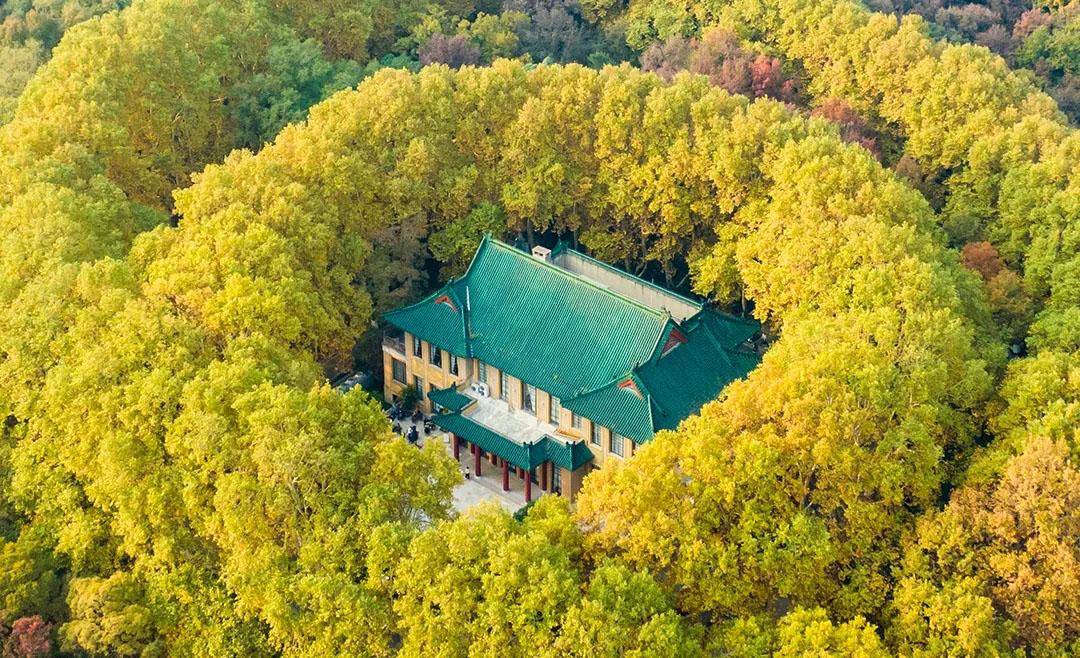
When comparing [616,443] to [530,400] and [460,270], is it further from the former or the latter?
[460,270]

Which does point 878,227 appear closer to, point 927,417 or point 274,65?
point 927,417

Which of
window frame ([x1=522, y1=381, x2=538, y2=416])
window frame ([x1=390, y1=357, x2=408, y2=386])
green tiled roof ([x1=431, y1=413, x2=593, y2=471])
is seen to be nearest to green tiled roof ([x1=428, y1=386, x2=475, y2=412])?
green tiled roof ([x1=431, y1=413, x2=593, y2=471])

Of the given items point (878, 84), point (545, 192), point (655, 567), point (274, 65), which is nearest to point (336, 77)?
point (274, 65)

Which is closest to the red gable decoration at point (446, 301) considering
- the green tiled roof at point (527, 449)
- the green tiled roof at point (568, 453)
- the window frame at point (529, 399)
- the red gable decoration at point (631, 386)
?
the window frame at point (529, 399)

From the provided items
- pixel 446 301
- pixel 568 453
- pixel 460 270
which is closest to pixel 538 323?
pixel 446 301

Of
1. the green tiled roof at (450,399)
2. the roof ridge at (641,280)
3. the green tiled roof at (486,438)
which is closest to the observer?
the green tiled roof at (486,438)

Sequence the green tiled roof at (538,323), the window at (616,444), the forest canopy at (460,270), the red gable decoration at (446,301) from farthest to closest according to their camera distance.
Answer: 1. the red gable decoration at (446,301)
2. the green tiled roof at (538,323)
3. the window at (616,444)
4. the forest canopy at (460,270)

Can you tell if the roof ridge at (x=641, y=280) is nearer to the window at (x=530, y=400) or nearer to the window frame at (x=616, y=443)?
the window at (x=530, y=400)
